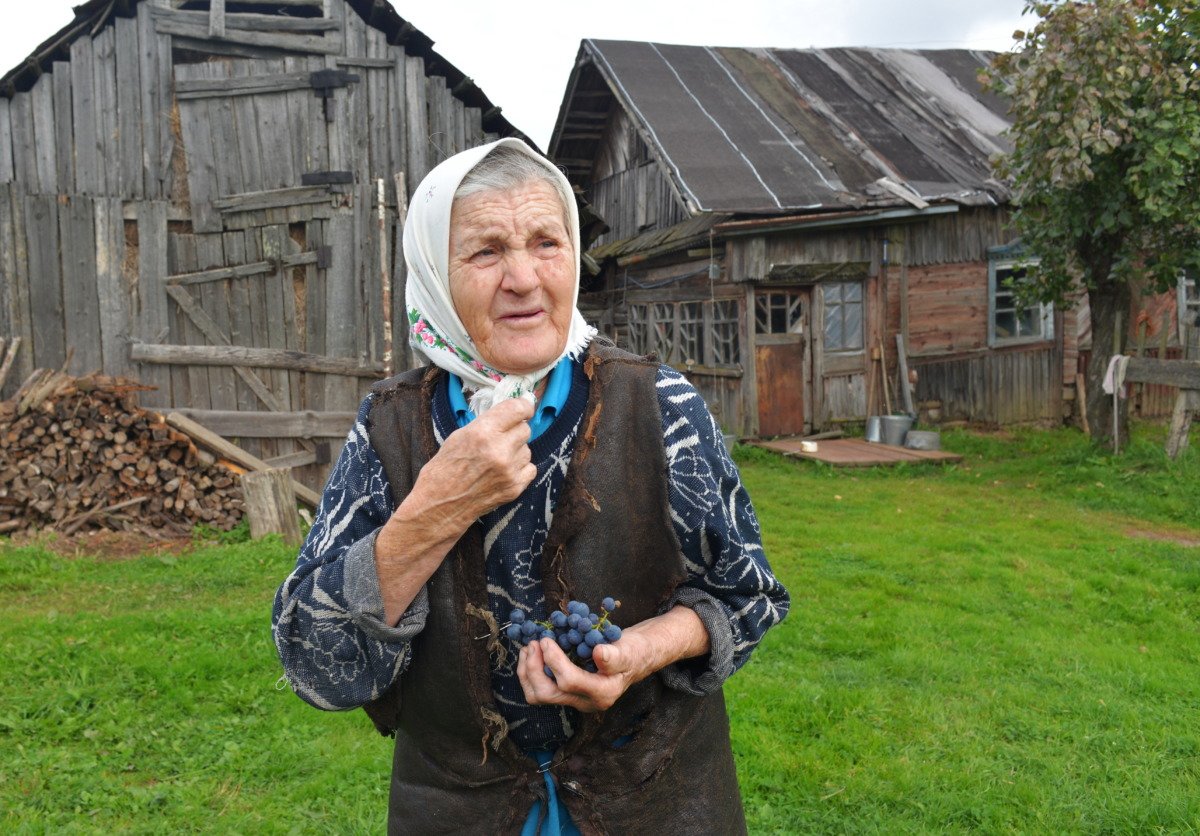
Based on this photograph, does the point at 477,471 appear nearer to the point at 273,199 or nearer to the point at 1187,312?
Result: the point at 273,199

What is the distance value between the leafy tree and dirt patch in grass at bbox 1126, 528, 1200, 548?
10.1 feet

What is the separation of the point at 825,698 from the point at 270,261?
20.6 feet

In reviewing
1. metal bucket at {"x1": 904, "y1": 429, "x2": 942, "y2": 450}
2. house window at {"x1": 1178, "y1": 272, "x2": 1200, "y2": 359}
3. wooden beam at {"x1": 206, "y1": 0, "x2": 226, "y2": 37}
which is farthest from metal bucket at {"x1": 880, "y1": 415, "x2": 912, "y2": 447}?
wooden beam at {"x1": 206, "y1": 0, "x2": 226, "y2": 37}

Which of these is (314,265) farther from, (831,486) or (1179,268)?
(1179,268)

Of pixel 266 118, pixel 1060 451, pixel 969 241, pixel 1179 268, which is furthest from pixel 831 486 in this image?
pixel 266 118

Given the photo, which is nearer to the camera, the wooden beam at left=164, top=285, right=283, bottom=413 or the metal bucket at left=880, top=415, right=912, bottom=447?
the wooden beam at left=164, top=285, right=283, bottom=413

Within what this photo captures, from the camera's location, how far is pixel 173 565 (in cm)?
707

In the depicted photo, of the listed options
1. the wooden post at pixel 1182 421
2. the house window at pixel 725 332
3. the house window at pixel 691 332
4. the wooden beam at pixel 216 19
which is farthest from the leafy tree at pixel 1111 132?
the wooden beam at pixel 216 19

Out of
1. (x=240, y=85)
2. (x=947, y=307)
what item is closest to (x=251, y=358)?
(x=240, y=85)

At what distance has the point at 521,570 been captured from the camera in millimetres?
1565

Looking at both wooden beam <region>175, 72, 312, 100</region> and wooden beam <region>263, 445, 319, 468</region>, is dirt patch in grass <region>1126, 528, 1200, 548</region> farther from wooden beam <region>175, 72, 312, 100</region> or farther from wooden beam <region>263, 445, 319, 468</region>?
wooden beam <region>175, 72, 312, 100</region>

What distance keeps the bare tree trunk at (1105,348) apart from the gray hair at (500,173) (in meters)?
10.6

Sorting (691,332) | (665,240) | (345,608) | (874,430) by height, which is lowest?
(874,430)

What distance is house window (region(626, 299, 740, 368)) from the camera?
44.9 ft
